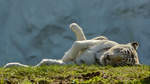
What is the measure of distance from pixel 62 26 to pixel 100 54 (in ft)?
30.4

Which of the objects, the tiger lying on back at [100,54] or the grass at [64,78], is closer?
the grass at [64,78]

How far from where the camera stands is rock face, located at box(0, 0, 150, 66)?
16.0 metres

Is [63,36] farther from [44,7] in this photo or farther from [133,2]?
[133,2]

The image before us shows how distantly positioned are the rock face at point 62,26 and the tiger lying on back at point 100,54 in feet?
27.3

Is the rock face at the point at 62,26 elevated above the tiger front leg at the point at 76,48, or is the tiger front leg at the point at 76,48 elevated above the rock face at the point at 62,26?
the rock face at the point at 62,26

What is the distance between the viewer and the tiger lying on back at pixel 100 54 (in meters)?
6.79

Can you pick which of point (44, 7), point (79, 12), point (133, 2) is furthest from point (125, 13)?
point (44, 7)

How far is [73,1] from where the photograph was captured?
1678 cm

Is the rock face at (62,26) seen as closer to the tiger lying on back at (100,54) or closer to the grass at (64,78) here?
the tiger lying on back at (100,54)

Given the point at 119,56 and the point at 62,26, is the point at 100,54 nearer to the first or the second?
the point at 119,56

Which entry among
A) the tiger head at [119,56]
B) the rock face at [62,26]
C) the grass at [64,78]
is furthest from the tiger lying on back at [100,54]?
the rock face at [62,26]

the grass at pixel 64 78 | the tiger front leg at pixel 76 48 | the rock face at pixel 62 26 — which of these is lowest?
the grass at pixel 64 78

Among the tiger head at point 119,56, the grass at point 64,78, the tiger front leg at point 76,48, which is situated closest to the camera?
the grass at point 64,78

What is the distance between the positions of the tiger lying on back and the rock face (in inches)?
327
